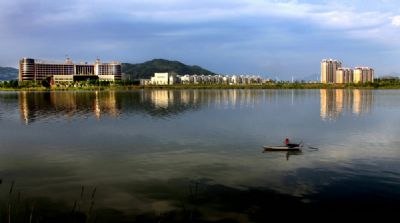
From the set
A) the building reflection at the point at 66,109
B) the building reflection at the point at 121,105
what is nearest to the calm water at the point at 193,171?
the building reflection at the point at 66,109

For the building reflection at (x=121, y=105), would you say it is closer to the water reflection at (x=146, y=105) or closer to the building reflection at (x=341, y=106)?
the water reflection at (x=146, y=105)

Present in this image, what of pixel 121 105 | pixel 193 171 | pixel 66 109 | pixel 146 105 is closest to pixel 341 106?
pixel 146 105

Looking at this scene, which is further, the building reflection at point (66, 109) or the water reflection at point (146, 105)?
the water reflection at point (146, 105)

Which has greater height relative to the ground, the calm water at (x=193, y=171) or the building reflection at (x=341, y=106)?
the building reflection at (x=341, y=106)

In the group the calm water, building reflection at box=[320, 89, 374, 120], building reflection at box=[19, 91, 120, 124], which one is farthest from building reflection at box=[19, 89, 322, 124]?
the calm water

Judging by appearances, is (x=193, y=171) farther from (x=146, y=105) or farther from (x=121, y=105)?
(x=121, y=105)

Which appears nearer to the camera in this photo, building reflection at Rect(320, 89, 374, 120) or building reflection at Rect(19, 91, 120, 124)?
building reflection at Rect(19, 91, 120, 124)

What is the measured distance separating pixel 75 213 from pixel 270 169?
10.2 metres

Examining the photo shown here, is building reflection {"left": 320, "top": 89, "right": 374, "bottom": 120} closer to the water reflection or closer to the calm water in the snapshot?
the water reflection

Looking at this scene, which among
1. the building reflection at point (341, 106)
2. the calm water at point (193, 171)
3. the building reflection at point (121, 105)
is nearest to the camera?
the calm water at point (193, 171)

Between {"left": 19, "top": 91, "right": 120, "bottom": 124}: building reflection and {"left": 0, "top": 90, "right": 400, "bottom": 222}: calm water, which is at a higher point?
{"left": 19, "top": 91, "right": 120, "bottom": 124}: building reflection

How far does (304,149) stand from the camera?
85.0ft

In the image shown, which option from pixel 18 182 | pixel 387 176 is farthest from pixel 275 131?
pixel 18 182

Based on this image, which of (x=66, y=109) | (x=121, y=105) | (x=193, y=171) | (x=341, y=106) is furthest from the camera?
(x=121, y=105)
